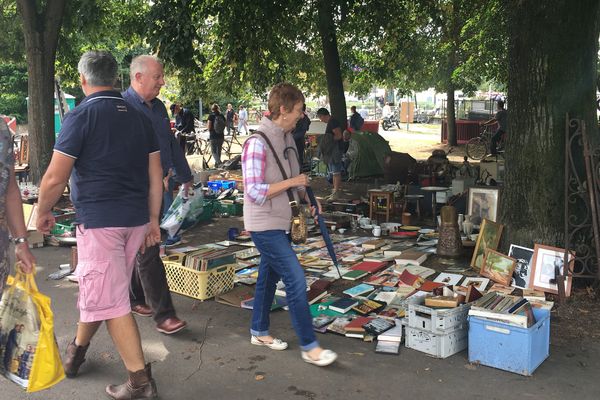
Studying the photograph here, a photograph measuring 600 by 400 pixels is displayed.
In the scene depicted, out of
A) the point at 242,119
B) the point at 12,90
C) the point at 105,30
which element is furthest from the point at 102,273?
the point at 12,90

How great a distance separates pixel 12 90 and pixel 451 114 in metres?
24.1

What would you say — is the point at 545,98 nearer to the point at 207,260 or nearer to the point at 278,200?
the point at 278,200

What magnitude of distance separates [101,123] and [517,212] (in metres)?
4.14

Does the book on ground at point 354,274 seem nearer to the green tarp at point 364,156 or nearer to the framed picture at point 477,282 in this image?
the framed picture at point 477,282

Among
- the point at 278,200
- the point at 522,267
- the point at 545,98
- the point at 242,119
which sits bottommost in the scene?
the point at 522,267

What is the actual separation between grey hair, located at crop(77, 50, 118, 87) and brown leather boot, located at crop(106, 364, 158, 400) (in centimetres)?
166

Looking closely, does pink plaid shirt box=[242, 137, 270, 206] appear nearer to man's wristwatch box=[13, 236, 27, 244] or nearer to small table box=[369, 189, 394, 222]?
man's wristwatch box=[13, 236, 27, 244]

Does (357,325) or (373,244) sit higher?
(357,325)

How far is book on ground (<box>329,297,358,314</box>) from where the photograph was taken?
5.10 metres

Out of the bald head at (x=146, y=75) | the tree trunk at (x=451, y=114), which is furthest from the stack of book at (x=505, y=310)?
the tree trunk at (x=451, y=114)

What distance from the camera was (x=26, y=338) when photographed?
9.93ft

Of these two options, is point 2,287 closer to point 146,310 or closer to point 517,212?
point 146,310

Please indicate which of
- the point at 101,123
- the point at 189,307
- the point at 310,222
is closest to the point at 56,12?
the point at 310,222

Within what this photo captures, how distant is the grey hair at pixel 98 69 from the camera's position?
3363mm
